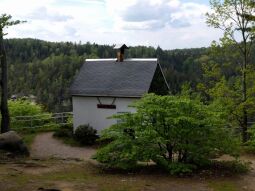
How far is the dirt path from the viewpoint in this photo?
22391 mm

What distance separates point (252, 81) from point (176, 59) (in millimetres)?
105344

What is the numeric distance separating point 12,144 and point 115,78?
10.6 m

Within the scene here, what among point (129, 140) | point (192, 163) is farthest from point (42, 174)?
point (192, 163)

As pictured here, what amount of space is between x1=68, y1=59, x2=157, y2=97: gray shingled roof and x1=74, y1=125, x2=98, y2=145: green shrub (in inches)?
108

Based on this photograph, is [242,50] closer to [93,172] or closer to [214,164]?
[214,164]

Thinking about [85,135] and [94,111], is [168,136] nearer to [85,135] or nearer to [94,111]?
[85,135]

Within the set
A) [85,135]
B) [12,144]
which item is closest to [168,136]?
[12,144]

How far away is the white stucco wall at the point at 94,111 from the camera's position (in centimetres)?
Result: 2700

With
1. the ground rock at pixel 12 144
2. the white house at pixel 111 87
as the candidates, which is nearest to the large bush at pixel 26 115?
the white house at pixel 111 87

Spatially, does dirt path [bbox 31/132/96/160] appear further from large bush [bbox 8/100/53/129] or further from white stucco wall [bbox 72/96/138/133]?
large bush [bbox 8/100/53/129]

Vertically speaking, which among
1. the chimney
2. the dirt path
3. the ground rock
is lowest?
the dirt path

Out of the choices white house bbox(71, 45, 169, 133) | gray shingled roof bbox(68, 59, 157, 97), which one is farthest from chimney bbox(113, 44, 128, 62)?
gray shingled roof bbox(68, 59, 157, 97)

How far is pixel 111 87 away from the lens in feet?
90.9

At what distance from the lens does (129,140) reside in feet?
53.2
